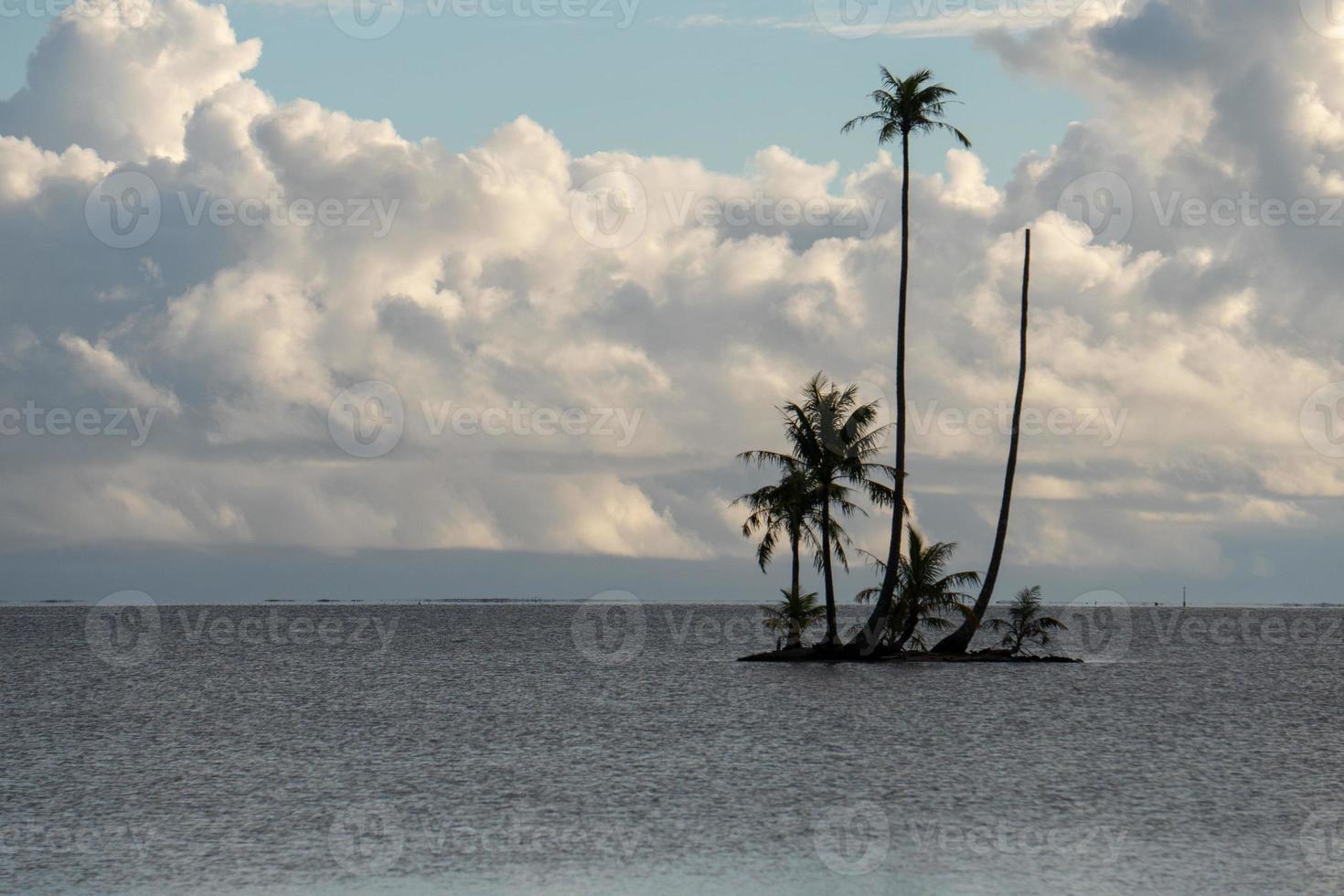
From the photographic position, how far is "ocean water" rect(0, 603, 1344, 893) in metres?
22.8

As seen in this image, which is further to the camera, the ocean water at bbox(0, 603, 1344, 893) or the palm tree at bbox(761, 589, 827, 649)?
the palm tree at bbox(761, 589, 827, 649)

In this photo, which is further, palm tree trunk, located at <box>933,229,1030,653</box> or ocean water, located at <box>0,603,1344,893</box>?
palm tree trunk, located at <box>933,229,1030,653</box>

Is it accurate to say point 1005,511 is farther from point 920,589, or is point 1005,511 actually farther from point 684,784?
point 684,784

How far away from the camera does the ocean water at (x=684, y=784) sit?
22766 millimetres

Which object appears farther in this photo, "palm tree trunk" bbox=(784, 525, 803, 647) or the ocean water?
"palm tree trunk" bbox=(784, 525, 803, 647)

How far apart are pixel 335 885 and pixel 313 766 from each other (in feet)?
50.0

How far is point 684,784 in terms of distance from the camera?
32.4m

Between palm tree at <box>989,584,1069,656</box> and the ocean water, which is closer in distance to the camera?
the ocean water

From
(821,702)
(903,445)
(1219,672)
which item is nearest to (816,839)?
(821,702)

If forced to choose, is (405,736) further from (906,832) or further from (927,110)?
(927,110)

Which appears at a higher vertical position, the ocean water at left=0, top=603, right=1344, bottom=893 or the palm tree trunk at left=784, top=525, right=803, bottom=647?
the palm tree trunk at left=784, top=525, right=803, bottom=647

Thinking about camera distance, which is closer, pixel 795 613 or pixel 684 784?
pixel 684 784

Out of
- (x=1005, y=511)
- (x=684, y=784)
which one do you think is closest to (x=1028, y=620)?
(x=1005, y=511)

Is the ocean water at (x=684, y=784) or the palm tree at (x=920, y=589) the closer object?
the ocean water at (x=684, y=784)
